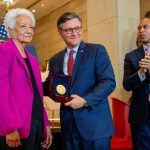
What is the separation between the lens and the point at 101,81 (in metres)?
2.36

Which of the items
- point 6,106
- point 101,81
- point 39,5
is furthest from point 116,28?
point 39,5

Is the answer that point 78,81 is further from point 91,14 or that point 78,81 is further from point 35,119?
point 91,14

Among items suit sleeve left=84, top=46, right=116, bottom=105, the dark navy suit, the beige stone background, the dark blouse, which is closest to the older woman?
the dark blouse

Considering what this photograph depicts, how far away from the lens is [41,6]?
10.8 meters

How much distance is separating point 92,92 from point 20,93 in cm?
51

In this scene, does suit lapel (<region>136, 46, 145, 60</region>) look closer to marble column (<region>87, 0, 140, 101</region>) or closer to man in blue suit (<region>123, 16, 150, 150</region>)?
man in blue suit (<region>123, 16, 150, 150</region>)

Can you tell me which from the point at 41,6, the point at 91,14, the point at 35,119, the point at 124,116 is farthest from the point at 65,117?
the point at 41,6

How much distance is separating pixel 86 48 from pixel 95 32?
257 centimetres

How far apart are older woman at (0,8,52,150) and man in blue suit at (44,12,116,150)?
22 centimetres

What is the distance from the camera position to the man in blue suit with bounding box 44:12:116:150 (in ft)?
7.59

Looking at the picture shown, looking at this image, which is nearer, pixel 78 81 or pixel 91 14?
pixel 78 81

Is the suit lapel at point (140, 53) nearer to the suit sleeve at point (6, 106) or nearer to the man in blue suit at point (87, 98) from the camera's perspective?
the man in blue suit at point (87, 98)

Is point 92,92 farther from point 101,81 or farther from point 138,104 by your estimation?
point 138,104

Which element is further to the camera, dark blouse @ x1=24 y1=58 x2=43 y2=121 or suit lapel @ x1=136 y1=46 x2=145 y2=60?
suit lapel @ x1=136 y1=46 x2=145 y2=60
